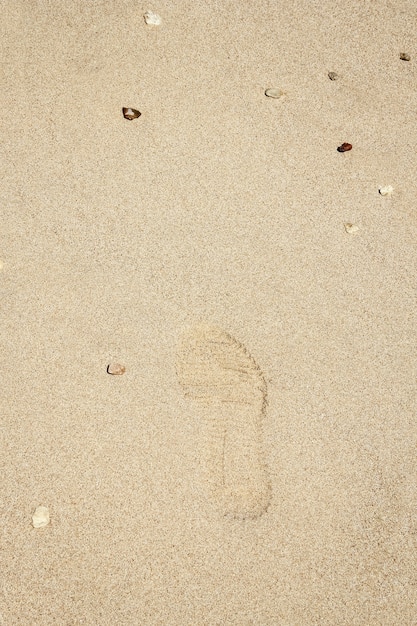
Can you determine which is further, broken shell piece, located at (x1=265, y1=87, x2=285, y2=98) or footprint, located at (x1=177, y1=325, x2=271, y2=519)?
broken shell piece, located at (x1=265, y1=87, x2=285, y2=98)

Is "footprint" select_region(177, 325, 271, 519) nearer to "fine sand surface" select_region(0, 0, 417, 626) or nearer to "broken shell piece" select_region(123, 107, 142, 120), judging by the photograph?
"fine sand surface" select_region(0, 0, 417, 626)

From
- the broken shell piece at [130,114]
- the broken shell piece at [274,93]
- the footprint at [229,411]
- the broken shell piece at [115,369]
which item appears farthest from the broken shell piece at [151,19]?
the broken shell piece at [115,369]

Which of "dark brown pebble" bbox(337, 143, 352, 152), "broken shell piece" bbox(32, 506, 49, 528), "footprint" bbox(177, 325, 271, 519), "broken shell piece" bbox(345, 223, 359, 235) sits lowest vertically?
"broken shell piece" bbox(32, 506, 49, 528)

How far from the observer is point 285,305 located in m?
2.50

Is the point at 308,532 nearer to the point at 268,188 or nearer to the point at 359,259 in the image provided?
the point at 359,259

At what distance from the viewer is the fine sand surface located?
6.89 feet

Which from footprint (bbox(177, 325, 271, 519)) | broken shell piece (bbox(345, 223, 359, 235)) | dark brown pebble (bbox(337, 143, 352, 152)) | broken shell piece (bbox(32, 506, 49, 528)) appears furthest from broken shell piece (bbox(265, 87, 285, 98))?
broken shell piece (bbox(32, 506, 49, 528))

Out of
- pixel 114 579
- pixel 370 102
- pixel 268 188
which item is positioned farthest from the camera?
pixel 370 102

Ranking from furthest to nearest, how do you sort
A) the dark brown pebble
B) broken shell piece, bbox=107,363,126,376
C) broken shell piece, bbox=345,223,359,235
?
the dark brown pebble < broken shell piece, bbox=345,223,359,235 < broken shell piece, bbox=107,363,126,376

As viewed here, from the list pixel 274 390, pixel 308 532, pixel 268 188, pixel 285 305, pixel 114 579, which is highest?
pixel 268 188

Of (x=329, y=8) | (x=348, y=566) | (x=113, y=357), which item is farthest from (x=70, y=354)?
(x=329, y=8)

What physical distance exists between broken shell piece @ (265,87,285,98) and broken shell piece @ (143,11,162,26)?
2.27 feet

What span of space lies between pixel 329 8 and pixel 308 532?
2.70 m

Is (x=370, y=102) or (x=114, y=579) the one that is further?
(x=370, y=102)
